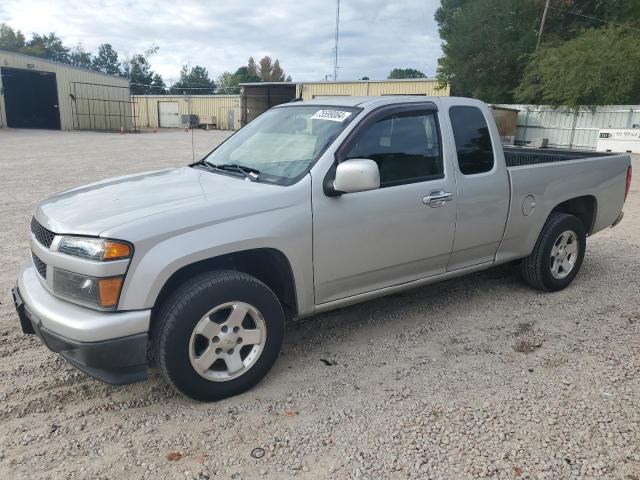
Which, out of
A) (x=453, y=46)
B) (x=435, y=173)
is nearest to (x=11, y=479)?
(x=435, y=173)

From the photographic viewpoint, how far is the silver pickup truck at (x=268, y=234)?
107 inches

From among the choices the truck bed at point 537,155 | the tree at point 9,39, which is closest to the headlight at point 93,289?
the truck bed at point 537,155

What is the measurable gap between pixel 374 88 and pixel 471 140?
35.2 metres

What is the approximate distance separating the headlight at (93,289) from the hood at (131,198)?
246mm

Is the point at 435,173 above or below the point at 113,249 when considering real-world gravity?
above

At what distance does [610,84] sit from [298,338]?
98.2 ft

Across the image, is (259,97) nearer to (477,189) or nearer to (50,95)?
(50,95)

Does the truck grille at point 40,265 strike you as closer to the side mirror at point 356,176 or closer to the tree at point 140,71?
the side mirror at point 356,176

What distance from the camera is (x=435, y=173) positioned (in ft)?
12.9

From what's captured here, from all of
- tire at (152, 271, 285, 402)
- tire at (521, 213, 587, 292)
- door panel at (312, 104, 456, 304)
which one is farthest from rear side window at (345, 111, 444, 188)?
tire at (521, 213, 587, 292)

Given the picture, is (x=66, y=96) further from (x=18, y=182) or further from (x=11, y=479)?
(x=11, y=479)

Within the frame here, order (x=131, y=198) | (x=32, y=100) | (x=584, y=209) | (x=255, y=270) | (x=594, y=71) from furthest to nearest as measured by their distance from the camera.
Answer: (x=32, y=100) < (x=594, y=71) < (x=584, y=209) < (x=255, y=270) < (x=131, y=198)

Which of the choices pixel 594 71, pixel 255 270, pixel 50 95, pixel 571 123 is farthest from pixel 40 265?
pixel 50 95

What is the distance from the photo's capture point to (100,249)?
2650 mm
